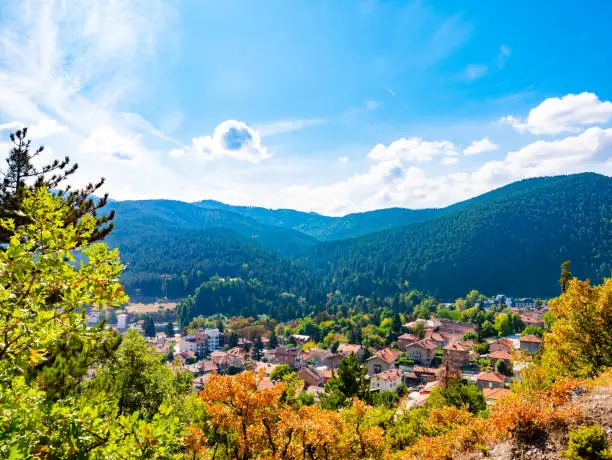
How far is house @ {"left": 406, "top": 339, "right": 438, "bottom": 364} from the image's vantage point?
70062mm

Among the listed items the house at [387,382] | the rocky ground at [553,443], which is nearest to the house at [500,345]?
the house at [387,382]

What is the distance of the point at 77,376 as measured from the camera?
13.3m

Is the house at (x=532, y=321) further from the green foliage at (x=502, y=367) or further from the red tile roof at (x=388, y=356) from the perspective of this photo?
the red tile roof at (x=388, y=356)

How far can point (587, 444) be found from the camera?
28.8 ft

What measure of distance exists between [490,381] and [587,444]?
1805 inches

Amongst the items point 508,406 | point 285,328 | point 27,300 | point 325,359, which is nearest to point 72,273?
point 27,300

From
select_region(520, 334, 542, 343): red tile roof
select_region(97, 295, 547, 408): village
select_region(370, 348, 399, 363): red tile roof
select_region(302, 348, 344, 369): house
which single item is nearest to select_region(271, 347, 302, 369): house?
select_region(97, 295, 547, 408): village

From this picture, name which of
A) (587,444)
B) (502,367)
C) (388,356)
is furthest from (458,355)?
(587,444)

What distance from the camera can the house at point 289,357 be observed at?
7494cm

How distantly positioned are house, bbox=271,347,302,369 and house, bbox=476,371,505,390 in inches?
1421

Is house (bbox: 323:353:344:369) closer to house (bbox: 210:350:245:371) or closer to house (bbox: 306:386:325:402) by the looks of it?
house (bbox: 210:350:245:371)

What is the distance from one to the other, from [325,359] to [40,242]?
247 ft

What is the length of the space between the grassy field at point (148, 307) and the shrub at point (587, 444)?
530ft

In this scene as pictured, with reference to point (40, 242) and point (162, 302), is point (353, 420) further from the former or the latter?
point (162, 302)
